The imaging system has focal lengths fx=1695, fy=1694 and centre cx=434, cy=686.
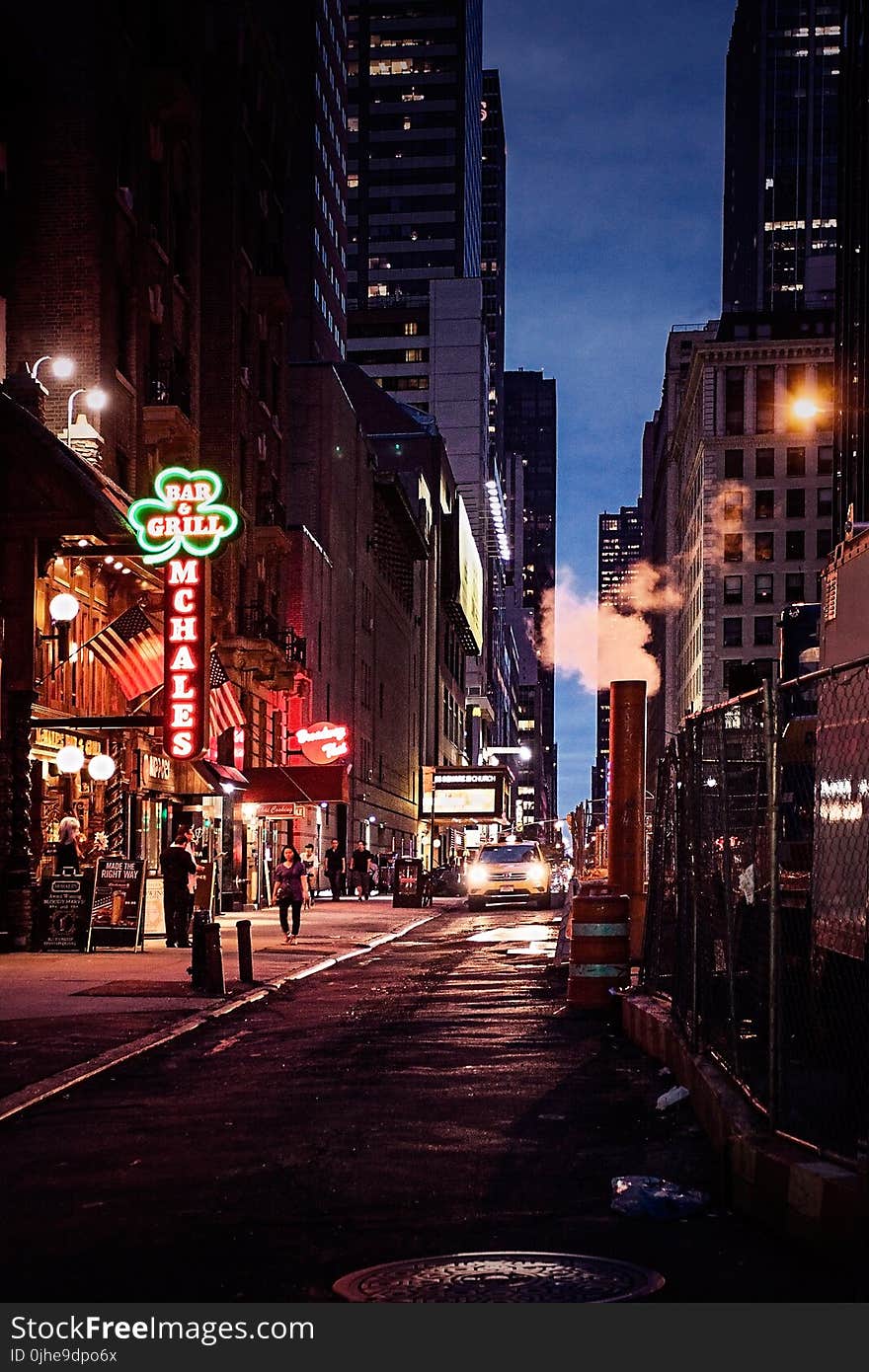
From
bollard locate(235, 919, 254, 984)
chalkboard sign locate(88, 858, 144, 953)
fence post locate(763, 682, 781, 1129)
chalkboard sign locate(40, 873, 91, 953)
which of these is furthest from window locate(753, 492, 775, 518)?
fence post locate(763, 682, 781, 1129)

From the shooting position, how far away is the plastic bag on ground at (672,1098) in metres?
9.97

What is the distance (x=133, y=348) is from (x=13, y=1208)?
94.6 feet

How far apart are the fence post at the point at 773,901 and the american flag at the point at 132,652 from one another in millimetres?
22824

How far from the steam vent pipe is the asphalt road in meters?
5.24

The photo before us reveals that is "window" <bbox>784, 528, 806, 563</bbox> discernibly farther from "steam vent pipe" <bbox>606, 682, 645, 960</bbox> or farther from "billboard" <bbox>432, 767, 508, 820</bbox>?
"steam vent pipe" <bbox>606, 682, 645, 960</bbox>

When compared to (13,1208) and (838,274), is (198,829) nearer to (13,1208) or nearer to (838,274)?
(13,1208)

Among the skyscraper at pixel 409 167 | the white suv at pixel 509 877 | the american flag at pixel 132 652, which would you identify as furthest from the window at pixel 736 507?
the american flag at pixel 132 652

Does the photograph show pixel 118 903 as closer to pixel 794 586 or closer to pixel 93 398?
pixel 93 398

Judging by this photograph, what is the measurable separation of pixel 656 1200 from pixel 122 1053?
6.72 meters

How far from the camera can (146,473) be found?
35.8m

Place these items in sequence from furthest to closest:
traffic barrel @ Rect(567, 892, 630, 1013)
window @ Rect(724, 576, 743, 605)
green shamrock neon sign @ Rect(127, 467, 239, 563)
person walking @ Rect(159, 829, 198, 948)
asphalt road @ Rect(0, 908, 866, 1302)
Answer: window @ Rect(724, 576, 743, 605), green shamrock neon sign @ Rect(127, 467, 239, 563), person walking @ Rect(159, 829, 198, 948), traffic barrel @ Rect(567, 892, 630, 1013), asphalt road @ Rect(0, 908, 866, 1302)

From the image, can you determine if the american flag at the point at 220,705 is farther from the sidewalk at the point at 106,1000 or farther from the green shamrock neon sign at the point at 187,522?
the sidewalk at the point at 106,1000

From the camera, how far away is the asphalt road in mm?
6090

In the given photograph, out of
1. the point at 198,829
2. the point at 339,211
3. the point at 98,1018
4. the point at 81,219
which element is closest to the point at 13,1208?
the point at 98,1018
